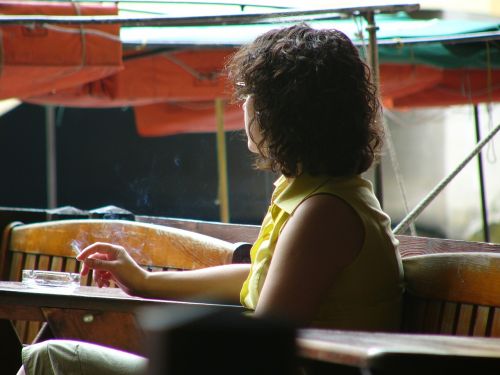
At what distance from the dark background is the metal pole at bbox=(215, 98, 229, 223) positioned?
1.17 feet

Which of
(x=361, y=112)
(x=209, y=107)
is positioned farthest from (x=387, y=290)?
(x=209, y=107)

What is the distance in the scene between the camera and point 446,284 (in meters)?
2.00

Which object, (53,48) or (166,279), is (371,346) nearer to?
(166,279)

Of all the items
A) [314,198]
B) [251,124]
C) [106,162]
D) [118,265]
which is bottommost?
[106,162]

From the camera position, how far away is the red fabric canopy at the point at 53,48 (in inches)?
171

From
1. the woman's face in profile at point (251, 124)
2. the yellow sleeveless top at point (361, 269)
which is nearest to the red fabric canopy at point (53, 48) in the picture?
the woman's face in profile at point (251, 124)

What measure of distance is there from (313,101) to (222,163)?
15.4 ft

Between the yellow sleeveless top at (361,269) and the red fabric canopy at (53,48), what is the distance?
8.68ft

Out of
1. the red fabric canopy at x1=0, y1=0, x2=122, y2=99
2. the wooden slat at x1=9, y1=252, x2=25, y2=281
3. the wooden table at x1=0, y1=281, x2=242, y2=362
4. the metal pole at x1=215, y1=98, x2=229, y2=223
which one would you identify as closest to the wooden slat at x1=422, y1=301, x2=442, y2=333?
the wooden table at x1=0, y1=281, x2=242, y2=362

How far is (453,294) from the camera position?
6.51 ft

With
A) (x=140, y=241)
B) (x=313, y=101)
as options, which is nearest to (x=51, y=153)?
(x=140, y=241)

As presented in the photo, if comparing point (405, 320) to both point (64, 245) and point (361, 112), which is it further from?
point (64, 245)

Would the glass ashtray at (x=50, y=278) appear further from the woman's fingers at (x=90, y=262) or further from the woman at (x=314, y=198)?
the woman at (x=314, y=198)

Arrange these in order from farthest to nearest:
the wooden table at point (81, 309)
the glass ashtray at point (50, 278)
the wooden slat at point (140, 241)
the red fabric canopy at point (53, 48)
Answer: the red fabric canopy at point (53, 48), the wooden slat at point (140, 241), the glass ashtray at point (50, 278), the wooden table at point (81, 309)
